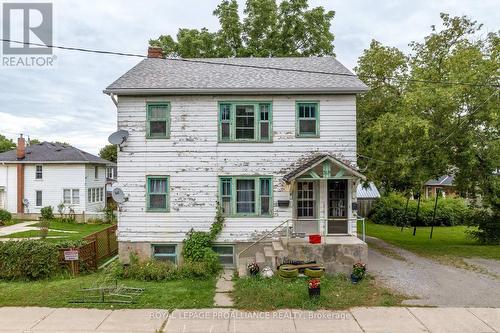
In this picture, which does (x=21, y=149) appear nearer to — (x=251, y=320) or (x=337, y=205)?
(x=337, y=205)

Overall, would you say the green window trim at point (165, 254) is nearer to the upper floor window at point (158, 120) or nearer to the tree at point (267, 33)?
the upper floor window at point (158, 120)

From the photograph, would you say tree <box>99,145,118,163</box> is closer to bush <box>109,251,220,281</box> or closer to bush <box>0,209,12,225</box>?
bush <box>0,209,12,225</box>

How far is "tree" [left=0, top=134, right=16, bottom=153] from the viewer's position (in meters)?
69.0

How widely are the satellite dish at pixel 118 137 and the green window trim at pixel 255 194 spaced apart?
12.3ft

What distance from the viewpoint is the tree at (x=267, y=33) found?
27064 millimetres

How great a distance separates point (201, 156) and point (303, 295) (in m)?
6.26

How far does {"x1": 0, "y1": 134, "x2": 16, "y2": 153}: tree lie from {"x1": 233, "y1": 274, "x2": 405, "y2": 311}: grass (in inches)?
2829

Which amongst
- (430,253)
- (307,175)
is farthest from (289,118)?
(430,253)

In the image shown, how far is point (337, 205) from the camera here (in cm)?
1415

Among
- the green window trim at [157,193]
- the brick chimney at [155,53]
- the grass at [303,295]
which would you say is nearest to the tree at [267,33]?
the brick chimney at [155,53]

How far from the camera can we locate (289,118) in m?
13.8

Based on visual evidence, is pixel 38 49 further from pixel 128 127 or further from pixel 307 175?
pixel 307 175

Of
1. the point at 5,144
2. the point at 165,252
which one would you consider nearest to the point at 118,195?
the point at 165,252

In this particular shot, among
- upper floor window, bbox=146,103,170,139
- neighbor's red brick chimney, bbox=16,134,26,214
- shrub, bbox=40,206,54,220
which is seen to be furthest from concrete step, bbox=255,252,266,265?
neighbor's red brick chimney, bbox=16,134,26,214
